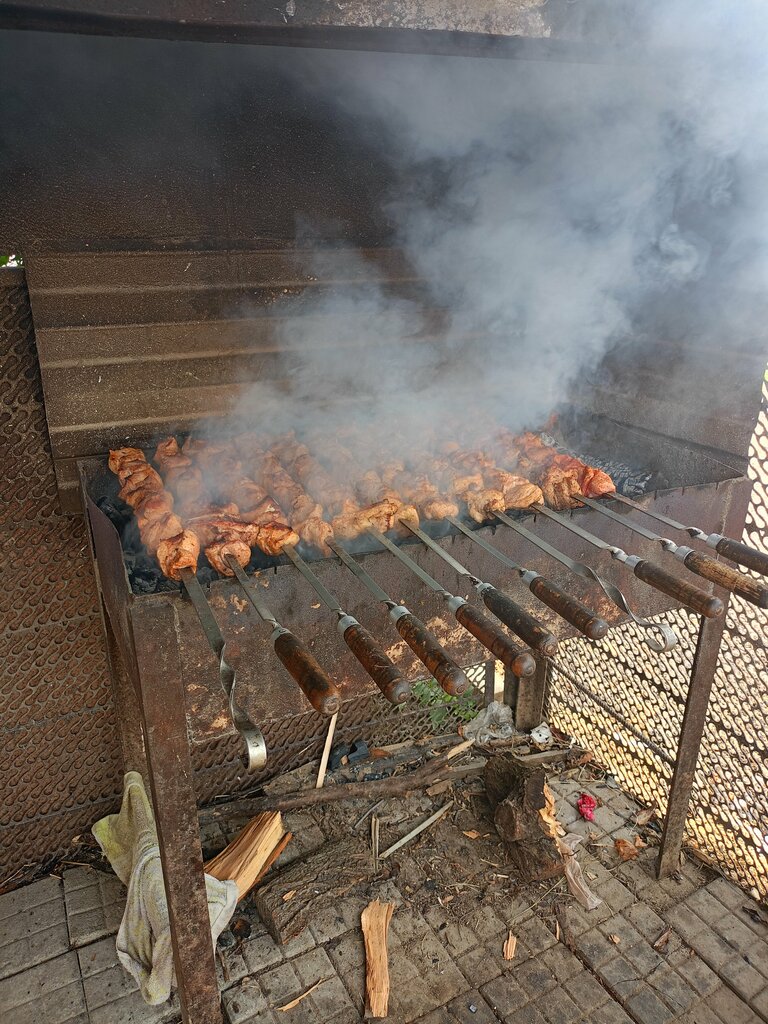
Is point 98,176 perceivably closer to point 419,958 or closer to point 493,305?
point 493,305

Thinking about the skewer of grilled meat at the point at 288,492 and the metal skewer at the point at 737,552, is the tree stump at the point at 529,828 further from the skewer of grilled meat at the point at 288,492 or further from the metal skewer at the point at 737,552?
the skewer of grilled meat at the point at 288,492

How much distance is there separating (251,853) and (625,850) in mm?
2514

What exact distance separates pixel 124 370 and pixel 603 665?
4242 millimetres

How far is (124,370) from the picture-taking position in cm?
406

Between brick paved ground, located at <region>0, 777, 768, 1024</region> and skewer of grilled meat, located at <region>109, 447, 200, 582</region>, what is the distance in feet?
8.45

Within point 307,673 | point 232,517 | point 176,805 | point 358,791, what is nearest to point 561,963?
point 358,791

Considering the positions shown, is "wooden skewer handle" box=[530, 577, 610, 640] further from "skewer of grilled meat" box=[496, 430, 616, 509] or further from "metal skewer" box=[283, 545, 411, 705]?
"skewer of grilled meat" box=[496, 430, 616, 509]

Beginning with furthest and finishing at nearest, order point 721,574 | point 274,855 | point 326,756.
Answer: point 326,756
point 274,855
point 721,574

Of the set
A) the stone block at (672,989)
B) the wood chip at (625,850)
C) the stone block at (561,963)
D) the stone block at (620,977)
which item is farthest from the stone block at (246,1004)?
the wood chip at (625,850)

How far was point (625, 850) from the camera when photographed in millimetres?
4637

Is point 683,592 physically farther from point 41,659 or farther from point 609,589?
point 41,659

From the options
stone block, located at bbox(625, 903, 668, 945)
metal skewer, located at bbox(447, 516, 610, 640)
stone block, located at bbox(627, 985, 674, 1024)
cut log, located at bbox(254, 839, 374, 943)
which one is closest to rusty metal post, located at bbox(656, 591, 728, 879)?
stone block, located at bbox(625, 903, 668, 945)

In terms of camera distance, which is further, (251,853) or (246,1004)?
(251,853)

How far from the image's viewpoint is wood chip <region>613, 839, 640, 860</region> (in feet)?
15.1
